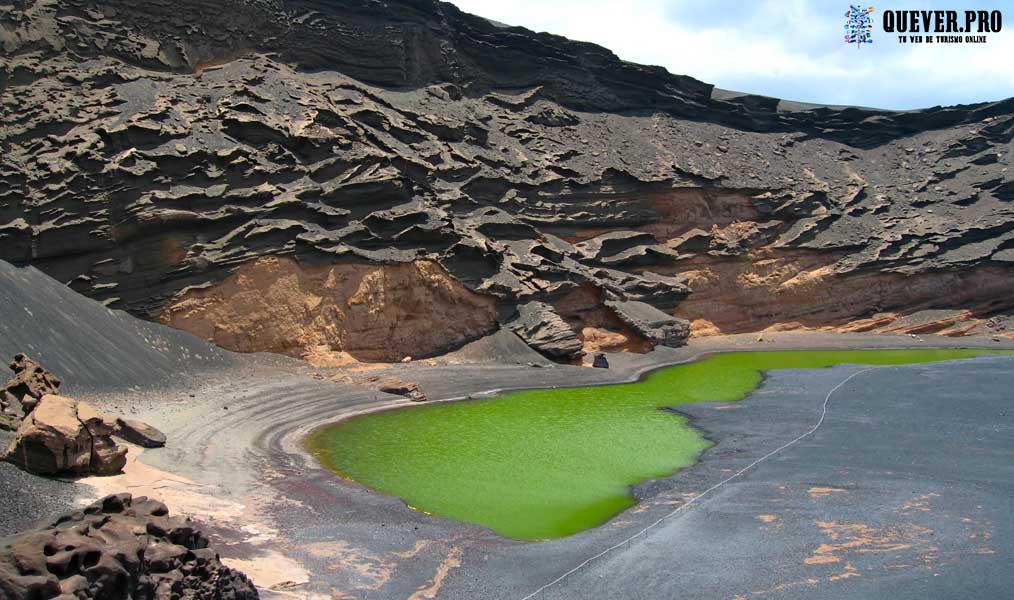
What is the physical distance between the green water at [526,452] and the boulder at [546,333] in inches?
137

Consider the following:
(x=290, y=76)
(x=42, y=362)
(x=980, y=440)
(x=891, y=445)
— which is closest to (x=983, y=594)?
(x=891, y=445)

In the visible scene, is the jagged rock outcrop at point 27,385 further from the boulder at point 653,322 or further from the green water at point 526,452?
the boulder at point 653,322

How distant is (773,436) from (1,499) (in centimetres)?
1953

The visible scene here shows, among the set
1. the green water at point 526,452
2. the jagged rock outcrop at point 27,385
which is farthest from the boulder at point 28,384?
the green water at point 526,452

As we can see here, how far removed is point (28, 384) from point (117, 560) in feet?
36.6

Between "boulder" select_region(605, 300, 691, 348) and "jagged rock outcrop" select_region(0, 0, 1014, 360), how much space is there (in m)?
1.89

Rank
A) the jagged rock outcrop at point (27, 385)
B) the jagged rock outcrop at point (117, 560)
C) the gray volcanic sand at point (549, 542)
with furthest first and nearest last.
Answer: the jagged rock outcrop at point (27, 385), the gray volcanic sand at point (549, 542), the jagged rock outcrop at point (117, 560)

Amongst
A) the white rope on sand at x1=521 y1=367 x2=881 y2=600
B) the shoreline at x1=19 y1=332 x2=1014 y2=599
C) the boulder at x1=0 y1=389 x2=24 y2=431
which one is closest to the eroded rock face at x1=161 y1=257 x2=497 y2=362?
the shoreline at x1=19 y1=332 x2=1014 y2=599

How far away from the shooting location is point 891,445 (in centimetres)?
Result: 2130

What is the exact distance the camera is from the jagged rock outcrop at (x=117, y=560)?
8.02 m

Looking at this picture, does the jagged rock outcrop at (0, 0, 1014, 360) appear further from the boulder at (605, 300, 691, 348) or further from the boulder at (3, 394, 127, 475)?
the boulder at (3, 394, 127, 475)

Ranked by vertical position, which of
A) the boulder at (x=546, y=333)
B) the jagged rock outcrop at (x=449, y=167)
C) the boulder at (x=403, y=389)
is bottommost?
the boulder at (x=403, y=389)

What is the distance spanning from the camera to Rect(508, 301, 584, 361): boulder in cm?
3569

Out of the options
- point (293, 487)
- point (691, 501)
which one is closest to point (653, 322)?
point (691, 501)
